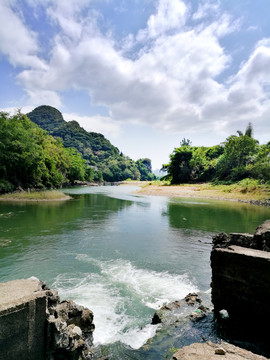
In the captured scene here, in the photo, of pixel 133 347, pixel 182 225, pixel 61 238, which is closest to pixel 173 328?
pixel 133 347

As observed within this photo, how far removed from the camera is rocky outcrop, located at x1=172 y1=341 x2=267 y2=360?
13.9 feet

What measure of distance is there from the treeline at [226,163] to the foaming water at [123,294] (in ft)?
164

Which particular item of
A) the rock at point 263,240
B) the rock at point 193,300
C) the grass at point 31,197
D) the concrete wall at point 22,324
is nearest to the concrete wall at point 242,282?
the rock at point 263,240

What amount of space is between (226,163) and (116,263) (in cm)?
6971

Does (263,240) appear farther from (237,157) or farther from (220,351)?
(237,157)

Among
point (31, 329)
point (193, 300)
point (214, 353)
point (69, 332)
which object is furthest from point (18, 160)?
point (214, 353)

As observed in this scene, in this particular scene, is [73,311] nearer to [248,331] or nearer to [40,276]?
[248,331]

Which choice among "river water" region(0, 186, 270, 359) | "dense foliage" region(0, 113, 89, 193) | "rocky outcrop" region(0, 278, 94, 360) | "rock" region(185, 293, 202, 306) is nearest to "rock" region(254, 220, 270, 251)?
"rock" region(185, 293, 202, 306)

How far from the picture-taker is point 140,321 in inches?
328

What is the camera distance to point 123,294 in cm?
1027

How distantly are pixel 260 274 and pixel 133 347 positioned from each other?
4384 millimetres

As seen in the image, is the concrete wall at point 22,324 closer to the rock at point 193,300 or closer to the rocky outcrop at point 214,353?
the rocky outcrop at point 214,353

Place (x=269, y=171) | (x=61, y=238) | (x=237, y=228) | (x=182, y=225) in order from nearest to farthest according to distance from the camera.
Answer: (x=61, y=238)
(x=237, y=228)
(x=182, y=225)
(x=269, y=171)

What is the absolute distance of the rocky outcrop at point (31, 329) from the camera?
4.07 metres
